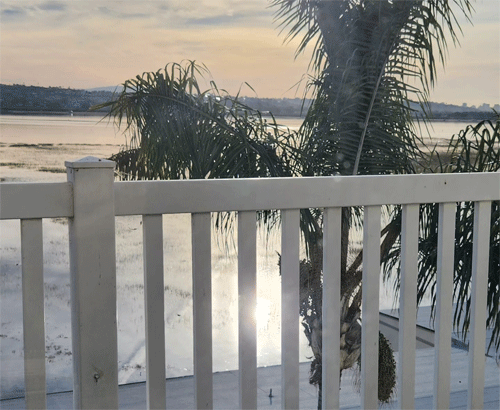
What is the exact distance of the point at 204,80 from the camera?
2555 mm

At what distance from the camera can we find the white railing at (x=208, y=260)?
87 cm

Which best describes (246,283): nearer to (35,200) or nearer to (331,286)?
(331,286)

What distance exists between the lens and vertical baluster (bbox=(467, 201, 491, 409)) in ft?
3.76

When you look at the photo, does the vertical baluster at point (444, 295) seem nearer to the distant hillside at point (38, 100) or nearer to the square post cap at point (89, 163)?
the square post cap at point (89, 163)

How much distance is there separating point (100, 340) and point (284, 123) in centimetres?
195

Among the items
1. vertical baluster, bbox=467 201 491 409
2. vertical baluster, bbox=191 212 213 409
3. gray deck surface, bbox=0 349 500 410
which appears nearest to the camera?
vertical baluster, bbox=191 212 213 409

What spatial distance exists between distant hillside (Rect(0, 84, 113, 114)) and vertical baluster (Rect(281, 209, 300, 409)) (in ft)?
5.11

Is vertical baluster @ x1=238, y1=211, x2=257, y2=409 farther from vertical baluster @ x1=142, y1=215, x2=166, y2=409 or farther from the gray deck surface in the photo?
the gray deck surface

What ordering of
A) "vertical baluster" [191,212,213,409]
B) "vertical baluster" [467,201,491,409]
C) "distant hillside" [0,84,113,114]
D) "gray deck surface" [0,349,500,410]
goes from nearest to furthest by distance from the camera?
"vertical baluster" [191,212,213,409] → "vertical baluster" [467,201,491,409] → "distant hillside" [0,84,113,114] → "gray deck surface" [0,349,500,410]

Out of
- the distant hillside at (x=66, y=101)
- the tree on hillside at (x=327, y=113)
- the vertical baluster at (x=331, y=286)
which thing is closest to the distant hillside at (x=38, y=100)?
the distant hillside at (x=66, y=101)

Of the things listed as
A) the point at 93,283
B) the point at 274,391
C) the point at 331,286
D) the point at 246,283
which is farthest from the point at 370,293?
the point at 274,391

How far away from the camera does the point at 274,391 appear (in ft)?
8.91

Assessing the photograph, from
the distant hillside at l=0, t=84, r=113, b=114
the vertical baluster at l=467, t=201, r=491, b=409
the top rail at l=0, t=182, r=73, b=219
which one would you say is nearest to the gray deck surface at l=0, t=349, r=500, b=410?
the distant hillside at l=0, t=84, r=113, b=114

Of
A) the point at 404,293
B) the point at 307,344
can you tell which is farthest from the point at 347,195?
the point at 307,344
